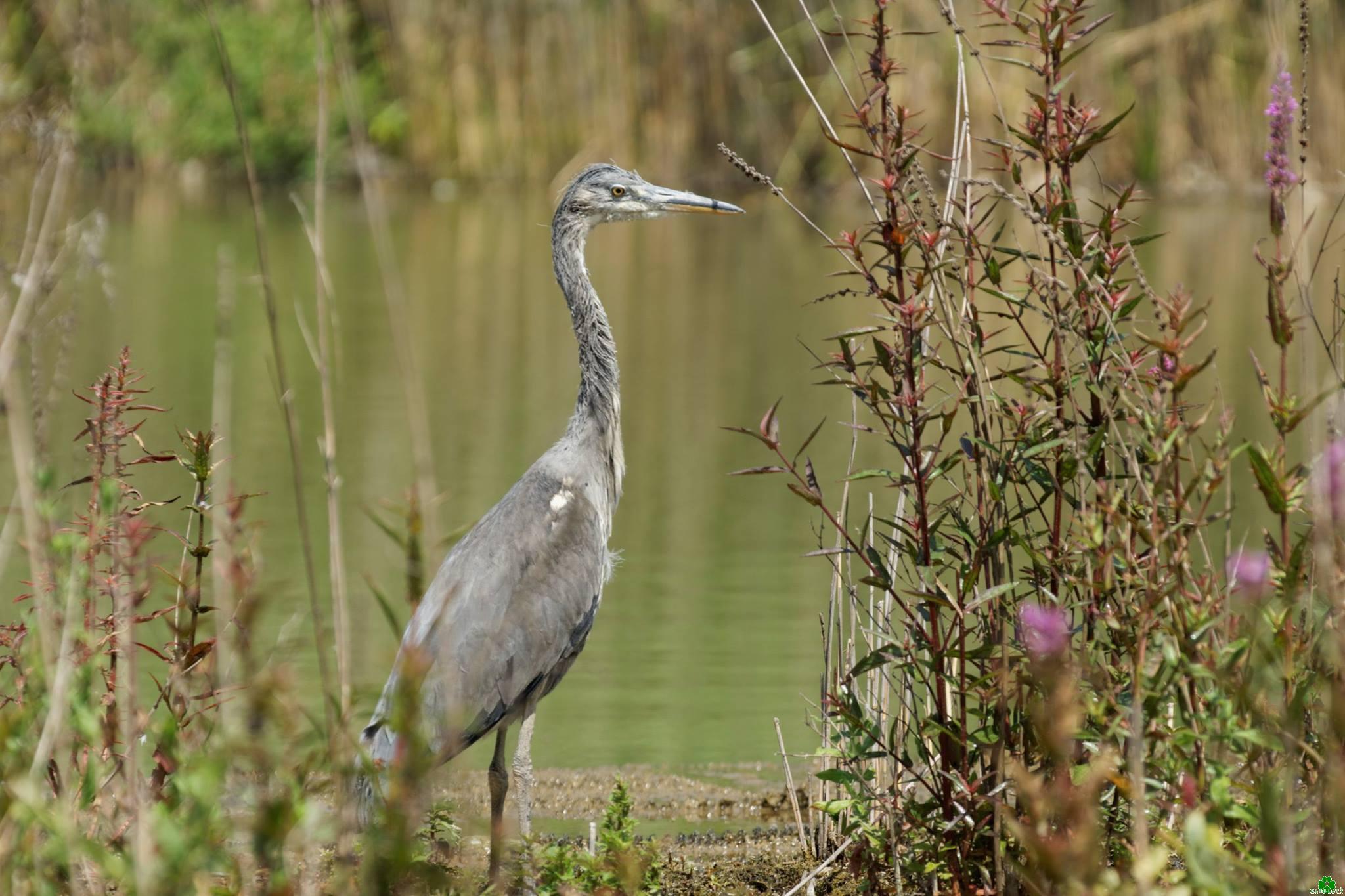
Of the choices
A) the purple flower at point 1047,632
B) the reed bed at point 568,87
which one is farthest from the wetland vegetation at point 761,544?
the reed bed at point 568,87

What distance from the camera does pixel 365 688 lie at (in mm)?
2480

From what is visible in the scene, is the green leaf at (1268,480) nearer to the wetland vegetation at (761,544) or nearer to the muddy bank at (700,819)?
the wetland vegetation at (761,544)

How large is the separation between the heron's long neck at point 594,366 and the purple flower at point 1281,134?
2192mm

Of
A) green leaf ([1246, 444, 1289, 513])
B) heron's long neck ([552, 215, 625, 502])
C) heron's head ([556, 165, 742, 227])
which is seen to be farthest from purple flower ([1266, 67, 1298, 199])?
heron's head ([556, 165, 742, 227])

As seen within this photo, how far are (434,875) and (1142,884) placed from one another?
0.87m

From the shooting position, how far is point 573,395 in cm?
995

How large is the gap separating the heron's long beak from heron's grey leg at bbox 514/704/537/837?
1423mm

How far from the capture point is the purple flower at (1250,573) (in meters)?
2.33

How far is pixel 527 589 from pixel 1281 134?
2173 mm

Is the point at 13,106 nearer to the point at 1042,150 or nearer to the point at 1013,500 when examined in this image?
the point at 1013,500

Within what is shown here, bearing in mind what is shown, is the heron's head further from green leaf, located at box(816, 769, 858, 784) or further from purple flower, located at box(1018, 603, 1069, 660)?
purple flower, located at box(1018, 603, 1069, 660)

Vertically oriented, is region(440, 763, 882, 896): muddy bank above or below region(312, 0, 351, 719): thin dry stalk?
below

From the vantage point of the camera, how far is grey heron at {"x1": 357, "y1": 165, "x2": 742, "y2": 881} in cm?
399

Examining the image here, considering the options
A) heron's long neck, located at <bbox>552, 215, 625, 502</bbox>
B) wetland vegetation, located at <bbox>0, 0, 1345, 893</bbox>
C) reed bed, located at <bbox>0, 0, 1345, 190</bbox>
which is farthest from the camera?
reed bed, located at <bbox>0, 0, 1345, 190</bbox>
